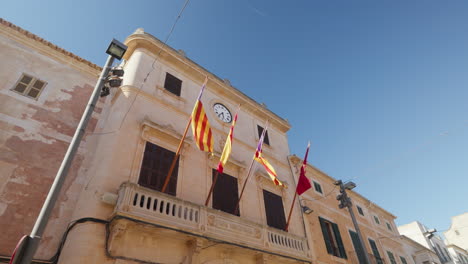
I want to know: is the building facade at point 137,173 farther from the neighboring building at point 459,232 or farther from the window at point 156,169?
the neighboring building at point 459,232

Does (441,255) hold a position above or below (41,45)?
below

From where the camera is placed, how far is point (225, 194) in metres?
11.0

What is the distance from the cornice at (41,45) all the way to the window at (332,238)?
14.2m

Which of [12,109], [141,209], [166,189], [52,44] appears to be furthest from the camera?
[52,44]

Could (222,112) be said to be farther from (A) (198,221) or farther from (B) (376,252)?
(B) (376,252)

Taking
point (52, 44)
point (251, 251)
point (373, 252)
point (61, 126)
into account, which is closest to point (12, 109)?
point (61, 126)

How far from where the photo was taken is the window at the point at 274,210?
1222 centimetres

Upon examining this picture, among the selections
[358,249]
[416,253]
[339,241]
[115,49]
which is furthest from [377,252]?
[115,49]

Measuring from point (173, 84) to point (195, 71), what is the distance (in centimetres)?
172

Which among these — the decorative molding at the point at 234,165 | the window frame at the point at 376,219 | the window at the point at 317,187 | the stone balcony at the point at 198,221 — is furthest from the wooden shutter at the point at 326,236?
the window frame at the point at 376,219

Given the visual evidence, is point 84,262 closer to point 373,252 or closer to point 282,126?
point 282,126

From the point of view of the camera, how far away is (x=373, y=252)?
59.0 ft

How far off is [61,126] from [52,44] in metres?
3.91

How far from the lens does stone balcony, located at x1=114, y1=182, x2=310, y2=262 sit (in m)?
7.52
